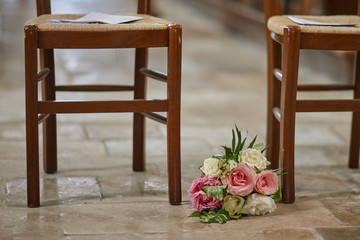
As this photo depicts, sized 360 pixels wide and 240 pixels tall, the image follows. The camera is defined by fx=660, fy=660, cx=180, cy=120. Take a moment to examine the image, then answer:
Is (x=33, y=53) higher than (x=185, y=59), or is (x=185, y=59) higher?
(x=33, y=53)

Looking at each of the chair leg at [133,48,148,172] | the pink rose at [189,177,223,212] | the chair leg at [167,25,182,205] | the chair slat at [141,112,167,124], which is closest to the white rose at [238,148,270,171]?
the pink rose at [189,177,223,212]

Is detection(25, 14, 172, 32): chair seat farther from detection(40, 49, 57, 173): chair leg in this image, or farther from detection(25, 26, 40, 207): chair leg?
detection(40, 49, 57, 173): chair leg

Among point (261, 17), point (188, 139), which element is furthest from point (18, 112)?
point (261, 17)

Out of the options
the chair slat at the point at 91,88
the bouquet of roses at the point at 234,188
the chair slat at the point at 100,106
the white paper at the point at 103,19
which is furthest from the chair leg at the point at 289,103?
the chair slat at the point at 91,88

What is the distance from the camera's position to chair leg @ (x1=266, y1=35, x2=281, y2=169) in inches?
98.0

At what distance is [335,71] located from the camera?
15.1ft

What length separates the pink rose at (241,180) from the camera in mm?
1999

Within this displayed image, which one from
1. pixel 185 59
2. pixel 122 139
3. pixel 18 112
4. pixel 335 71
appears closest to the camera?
pixel 122 139

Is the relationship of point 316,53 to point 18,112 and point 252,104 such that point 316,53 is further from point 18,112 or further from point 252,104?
point 18,112

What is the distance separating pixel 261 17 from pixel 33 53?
4447 millimetres

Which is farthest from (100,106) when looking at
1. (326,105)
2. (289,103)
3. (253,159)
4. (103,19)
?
(326,105)

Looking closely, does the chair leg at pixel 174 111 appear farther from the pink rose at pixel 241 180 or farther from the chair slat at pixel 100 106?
the pink rose at pixel 241 180

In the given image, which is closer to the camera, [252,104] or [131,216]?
[131,216]

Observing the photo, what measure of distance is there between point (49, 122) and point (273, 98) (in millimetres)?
848
